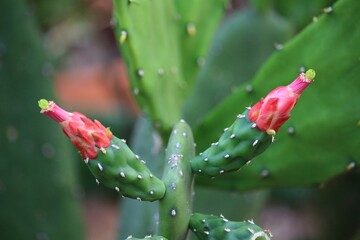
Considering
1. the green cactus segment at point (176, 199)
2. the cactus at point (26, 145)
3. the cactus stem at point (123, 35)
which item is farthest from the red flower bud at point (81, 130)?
the cactus at point (26, 145)

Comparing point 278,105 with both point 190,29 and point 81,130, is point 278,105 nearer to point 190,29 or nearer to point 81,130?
point 81,130

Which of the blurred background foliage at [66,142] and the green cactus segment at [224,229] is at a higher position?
the blurred background foliage at [66,142]

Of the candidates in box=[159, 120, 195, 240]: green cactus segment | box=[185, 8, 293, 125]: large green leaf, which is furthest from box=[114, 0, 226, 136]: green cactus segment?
box=[185, 8, 293, 125]: large green leaf

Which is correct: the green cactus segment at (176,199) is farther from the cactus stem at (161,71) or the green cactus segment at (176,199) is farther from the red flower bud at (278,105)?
the cactus stem at (161,71)

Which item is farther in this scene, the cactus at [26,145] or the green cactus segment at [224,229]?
the cactus at [26,145]

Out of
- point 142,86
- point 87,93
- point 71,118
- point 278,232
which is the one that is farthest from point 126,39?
point 87,93

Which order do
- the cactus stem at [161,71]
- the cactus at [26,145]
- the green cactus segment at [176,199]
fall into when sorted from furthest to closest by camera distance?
the cactus at [26,145], the cactus stem at [161,71], the green cactus segment at [176,199]

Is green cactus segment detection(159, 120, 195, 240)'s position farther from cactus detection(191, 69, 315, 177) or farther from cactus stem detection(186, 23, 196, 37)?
cactus stem detection(186, 23, 196, 37)
